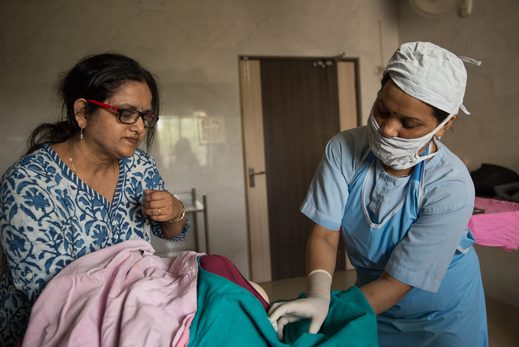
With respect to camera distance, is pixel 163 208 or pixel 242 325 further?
pixel 163 208

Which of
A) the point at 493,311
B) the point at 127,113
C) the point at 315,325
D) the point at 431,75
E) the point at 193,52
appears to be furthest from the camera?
the point at 193,52

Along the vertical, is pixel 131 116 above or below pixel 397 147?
above

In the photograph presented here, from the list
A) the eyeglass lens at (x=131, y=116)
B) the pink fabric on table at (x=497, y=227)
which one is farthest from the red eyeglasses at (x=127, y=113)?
the pink fabric on table at (x=497, y=227)

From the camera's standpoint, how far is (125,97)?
1007 millimetres

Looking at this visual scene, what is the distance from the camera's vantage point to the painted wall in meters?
2.77

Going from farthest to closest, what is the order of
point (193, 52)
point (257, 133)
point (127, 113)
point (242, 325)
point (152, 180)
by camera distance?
point (257, 133) < point (193, 52) < point (152, 180) < point (127, 113) < point (242, 325)

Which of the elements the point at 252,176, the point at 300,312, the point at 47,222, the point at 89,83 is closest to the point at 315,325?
the point at 300,312

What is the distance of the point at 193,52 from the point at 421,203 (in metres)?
2.46

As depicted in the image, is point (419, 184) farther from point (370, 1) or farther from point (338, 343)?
point (370, 1)

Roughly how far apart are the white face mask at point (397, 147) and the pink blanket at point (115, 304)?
0.57 m

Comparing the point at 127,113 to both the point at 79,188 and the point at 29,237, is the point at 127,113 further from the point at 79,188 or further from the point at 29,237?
the point at 29,237

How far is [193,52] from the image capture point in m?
3.02

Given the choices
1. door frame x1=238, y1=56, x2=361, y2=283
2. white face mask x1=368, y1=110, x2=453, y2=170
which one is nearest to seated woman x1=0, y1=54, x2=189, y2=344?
white face mask x1=368, y1=110, x2=453, y2=170

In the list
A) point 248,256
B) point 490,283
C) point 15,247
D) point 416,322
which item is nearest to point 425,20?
point 490,283
